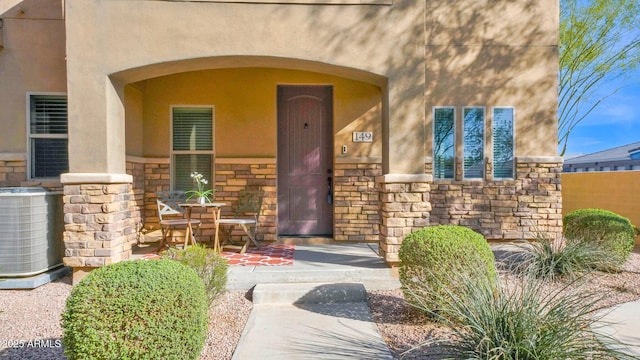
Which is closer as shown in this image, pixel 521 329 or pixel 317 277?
pixel 521 329

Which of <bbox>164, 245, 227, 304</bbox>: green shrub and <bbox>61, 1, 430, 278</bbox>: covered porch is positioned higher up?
<bbox>61, 1, 430, 278</bbox>: covered porch

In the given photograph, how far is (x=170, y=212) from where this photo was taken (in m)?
5.97

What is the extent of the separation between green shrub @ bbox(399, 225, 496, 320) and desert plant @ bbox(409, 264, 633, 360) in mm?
508

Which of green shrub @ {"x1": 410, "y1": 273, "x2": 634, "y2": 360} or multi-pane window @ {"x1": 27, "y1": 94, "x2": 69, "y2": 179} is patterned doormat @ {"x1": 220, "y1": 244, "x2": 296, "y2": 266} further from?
multi-pane window @ {"x1": 27, "y1": 94, "x2": 69, "y2": 179}

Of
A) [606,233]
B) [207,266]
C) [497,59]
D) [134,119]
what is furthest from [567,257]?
[134,119]

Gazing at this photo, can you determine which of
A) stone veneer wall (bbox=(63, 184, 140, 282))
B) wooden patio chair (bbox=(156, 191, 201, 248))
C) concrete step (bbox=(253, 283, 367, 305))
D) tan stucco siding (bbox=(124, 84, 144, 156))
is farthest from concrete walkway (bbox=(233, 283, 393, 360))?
tan stucco siding (bbox=(124, 84, 144, 156))

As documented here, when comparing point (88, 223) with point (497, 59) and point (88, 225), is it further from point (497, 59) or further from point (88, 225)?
point (497, 59)

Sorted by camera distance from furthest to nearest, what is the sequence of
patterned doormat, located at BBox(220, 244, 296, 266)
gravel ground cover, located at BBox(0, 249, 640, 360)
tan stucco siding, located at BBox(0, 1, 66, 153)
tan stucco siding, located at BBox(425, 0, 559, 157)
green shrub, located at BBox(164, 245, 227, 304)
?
tan stucco siding, located at BBox(425, 0, 559, 157) → tan stucco siding, located at BBox(0, 1, 66, 153) → patterned doormat, located at BBox(220, 244, 296, 266) → green shrub, located at BBox(164, 245, 227, 304) → gravel ground cover, located at BBox(0, 249, 640, 360)

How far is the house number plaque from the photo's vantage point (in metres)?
6.66

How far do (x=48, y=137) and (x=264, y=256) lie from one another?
150 inches

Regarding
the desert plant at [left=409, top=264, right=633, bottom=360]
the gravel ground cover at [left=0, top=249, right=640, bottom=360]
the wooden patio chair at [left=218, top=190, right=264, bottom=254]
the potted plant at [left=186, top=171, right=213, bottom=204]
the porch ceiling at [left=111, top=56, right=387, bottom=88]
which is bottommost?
the gravel ground cover at [left=0, top=249, right=640, bottom=360]

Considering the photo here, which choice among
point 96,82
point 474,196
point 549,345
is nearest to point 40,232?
point 96,82

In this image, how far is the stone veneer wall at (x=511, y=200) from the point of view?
22.5 feet

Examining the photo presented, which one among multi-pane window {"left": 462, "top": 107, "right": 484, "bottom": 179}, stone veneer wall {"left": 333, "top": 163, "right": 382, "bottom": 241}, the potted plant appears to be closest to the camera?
the potted plant
